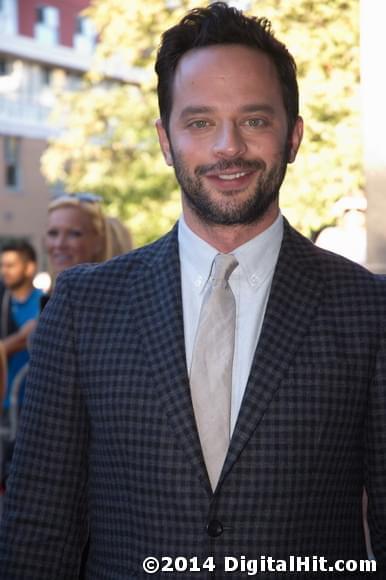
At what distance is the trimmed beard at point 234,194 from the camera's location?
265cm

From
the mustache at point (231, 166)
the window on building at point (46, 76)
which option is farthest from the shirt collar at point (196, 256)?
the window on building at point (46, 76)

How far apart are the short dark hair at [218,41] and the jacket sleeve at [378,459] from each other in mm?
595

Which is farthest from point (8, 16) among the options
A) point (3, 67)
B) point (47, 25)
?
point (47, 25)

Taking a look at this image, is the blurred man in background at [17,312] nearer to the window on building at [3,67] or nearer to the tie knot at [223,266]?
the tie knot at [223,266]

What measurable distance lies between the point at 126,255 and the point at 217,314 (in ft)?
1.14

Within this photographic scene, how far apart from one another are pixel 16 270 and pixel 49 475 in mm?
6514

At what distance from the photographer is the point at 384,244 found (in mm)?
5523

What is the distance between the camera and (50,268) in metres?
6.16

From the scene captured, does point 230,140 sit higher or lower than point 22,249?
lower

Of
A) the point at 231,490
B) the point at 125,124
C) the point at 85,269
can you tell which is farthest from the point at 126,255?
the point at 125,124

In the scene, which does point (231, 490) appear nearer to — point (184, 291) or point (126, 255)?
point (184, 291)

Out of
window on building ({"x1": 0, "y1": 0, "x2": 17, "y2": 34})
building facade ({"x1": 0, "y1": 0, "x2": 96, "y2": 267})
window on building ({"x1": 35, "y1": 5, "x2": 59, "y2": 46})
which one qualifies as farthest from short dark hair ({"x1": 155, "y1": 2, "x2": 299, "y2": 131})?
window on building ({"x1": 35, "y1": 5, "x2": 59, "y2": 46})

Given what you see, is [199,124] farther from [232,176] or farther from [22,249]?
[22,249]

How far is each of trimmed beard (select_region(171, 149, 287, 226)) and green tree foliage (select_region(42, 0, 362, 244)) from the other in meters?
7.53
